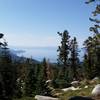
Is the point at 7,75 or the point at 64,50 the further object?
the point at 64,50

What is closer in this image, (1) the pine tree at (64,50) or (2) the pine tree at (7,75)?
(2) the pine tree at (7,75)

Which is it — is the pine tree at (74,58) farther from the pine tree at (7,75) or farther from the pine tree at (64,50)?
the pine tree at (7,75)

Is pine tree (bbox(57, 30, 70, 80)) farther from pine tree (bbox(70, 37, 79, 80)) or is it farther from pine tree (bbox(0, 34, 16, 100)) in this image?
pine tree (bbox(0, 34, 16, 100))

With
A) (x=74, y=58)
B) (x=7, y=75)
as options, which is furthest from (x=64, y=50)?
(x=7, y=75)

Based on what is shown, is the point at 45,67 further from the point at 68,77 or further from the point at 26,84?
the point at 26,84

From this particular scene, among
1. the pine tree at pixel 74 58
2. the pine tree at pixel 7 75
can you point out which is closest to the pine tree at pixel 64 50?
the pine tree at pixel 74 58

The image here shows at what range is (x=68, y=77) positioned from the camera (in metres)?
84.8

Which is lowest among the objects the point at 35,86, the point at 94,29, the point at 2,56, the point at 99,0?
the point at 35,86

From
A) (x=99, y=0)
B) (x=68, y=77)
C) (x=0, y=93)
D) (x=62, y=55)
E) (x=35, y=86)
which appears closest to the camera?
(x=0, y=93)

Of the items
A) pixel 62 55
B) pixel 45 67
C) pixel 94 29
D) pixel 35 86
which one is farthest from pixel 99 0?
pixel 45 67

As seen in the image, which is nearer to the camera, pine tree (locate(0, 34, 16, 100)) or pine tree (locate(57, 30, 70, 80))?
pine tree (locate(0, 34, 16, 100))

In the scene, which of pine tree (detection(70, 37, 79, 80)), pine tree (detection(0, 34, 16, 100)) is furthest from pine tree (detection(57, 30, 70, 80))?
pine tree (detection(0, 34, 16, 100))

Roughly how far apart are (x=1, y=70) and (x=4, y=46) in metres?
3.03

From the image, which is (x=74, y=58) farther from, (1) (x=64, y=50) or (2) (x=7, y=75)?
(2) (x=7, y=75)
